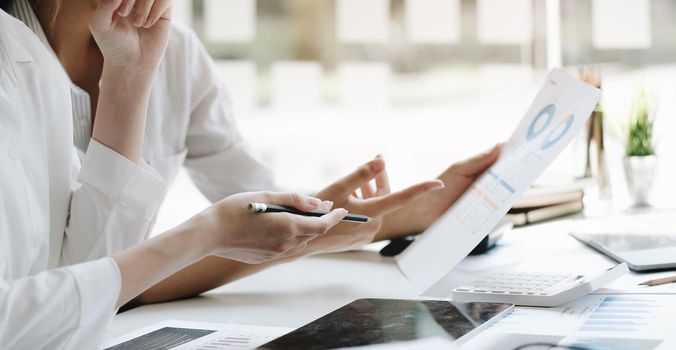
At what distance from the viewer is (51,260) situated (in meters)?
1.12

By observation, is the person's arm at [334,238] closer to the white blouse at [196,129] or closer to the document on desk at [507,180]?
the document on desk at [507,180]

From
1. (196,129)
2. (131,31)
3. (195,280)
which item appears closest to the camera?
(131,31)

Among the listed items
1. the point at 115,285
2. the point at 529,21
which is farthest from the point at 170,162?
the point at 529,21

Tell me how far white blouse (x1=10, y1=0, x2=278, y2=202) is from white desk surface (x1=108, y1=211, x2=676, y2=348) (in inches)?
10.4

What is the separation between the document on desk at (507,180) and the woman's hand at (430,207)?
0.07 m

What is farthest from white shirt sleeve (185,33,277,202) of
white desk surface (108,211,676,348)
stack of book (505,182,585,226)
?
stack of book (505,182,585,226)

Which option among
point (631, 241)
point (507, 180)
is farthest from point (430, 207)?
point (631, 241)

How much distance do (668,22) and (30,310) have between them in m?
2.33

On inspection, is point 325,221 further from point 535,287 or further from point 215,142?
point 215,142

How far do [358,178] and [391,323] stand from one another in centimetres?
36

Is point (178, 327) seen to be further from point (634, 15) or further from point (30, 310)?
point (634, 15)

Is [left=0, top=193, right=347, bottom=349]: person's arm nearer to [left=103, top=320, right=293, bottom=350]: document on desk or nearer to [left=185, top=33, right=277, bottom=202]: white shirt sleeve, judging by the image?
[left=103, top=320, right=293, bottom=350]: document on desk

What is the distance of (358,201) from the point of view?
4.39 ft

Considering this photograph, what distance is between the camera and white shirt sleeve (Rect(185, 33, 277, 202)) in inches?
65.2
